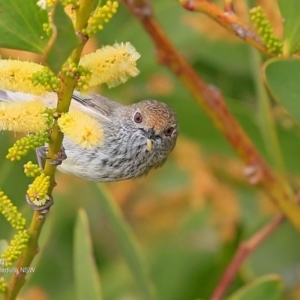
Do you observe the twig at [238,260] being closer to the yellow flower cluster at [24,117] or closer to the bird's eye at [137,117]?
the bird's eye at [137,117]

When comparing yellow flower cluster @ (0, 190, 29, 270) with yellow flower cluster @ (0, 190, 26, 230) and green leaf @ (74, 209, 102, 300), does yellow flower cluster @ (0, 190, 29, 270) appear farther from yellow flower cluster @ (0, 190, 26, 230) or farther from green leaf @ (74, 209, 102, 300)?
green leaf @ (74, 209, 102, 300)

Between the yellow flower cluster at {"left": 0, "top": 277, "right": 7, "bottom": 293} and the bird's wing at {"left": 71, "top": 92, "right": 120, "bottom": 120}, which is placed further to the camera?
the bird's wing at {"left": 71, "top": 92, "right": 120, "bottom": 120}

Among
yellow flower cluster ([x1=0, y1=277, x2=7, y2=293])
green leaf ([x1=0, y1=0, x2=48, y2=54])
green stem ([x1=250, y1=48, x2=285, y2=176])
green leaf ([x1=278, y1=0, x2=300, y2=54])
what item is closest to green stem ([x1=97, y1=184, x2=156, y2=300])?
green stem ([x1=250, y1=48, x2=285, y2=176])

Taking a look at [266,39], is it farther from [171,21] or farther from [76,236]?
[171,21]

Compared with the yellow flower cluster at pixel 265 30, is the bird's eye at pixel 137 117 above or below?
below

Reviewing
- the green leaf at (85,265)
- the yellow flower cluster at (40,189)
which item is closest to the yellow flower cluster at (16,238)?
the yellow flower cluster at (40,189)

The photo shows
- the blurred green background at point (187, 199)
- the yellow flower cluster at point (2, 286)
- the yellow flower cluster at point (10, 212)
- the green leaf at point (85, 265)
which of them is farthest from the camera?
the blurred green background at point (187, 199)

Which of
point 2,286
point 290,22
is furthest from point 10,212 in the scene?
point 290,22

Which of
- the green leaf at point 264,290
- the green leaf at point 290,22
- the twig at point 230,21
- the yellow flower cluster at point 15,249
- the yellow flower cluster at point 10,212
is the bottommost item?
the green leaf at point 264,290
